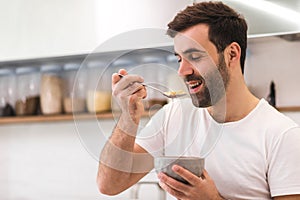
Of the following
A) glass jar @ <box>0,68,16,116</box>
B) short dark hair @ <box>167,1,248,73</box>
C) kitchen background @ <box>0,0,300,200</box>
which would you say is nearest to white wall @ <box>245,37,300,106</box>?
kitchen background @ <box>0,0,300,200</box>

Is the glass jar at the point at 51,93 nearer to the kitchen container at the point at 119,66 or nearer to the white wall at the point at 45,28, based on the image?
the white wall at the point at 45,28

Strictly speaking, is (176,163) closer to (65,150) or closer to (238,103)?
(238,103)

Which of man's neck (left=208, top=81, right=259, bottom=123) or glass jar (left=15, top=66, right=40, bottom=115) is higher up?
man's neck (left=208, top=81, right=259, bottom=123)

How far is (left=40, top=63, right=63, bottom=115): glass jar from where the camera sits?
231 centimetres

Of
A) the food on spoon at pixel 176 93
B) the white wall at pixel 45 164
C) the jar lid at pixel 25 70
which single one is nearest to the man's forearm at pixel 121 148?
the food on spoon at pixel 176 93

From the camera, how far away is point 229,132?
52.8 inches

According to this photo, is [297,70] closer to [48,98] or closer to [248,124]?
[248,124]

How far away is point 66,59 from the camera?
2279mm

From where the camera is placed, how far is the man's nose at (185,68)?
1.08m

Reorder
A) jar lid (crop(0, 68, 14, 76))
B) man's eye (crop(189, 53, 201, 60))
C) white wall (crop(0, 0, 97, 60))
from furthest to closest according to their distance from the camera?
jar lid (crop(0, 68, 14, 76)) → white wall (crop(0, 0, 97, 60)) → man's eye (crop(189, 53, 201, 60))

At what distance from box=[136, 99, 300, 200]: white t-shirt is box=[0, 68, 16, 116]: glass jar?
1364 mm

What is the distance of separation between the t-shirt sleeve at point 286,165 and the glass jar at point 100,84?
17.9 inches

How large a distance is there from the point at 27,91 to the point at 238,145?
143 cm

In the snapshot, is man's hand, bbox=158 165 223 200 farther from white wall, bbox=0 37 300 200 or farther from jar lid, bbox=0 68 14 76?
jar lid, bbox=0 68 14 76
